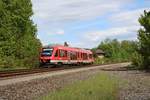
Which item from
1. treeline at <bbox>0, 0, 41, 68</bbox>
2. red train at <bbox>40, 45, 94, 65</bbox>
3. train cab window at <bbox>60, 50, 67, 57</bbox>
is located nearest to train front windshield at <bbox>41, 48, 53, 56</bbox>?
red train at <bbox>40, 45, 94, 65</bbox>

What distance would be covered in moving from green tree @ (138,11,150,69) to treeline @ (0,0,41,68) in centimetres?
1818

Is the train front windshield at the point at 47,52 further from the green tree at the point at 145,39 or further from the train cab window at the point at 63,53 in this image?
the green tree at the point at 145,39

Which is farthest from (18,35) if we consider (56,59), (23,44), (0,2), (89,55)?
(56,59)

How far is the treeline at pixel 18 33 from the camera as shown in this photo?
60.6m

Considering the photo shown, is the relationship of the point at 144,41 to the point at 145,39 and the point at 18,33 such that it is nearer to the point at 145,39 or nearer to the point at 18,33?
the point at 145,39

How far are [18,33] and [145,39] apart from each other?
93.0 ft

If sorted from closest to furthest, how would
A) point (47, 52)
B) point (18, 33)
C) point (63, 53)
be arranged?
point (47, 52), point (63, 53), point (18, 33)

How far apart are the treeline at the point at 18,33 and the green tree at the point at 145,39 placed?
18180 millimetres

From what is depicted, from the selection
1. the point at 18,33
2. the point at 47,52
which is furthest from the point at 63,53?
the point at 18,33

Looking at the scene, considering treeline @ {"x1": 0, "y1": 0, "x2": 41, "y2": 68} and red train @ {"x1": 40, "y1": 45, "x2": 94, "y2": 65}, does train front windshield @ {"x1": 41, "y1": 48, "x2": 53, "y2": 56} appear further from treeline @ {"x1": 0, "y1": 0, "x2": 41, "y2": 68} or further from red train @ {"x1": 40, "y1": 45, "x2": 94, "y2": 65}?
treeline @ {"x1": 0, "y1": 0, "x2": 41, "y2": 68}

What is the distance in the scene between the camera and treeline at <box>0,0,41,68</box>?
6062 cm

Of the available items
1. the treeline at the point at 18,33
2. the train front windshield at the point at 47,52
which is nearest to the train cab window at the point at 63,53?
the train front windshield at the point at 47,52

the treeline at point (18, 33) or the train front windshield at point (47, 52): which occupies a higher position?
the treeline at point (18, 33)

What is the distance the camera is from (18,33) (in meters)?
67.0
